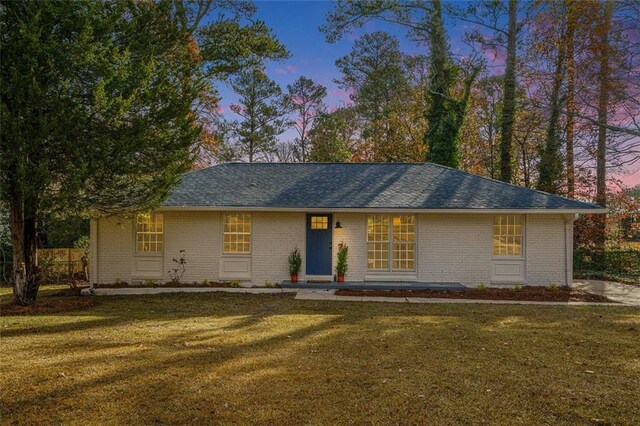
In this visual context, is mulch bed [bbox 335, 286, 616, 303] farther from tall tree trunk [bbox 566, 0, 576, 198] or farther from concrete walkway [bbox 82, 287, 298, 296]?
tall tree trunk [bbox 566, 0, 576, 198]

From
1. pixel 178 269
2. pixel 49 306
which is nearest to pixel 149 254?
pixel 178 269

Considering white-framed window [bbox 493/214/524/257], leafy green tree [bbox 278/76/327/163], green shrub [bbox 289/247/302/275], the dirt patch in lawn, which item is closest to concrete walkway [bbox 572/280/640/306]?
white-framed window [bbox 493/214/524/257]

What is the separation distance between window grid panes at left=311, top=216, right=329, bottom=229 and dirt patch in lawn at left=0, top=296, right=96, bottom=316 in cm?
638

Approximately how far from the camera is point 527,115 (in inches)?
712

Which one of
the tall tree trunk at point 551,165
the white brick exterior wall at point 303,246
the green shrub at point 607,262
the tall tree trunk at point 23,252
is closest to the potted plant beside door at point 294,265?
the white brick exterior wall at point 303,246

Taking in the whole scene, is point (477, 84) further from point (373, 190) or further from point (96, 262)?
point (96, 262)

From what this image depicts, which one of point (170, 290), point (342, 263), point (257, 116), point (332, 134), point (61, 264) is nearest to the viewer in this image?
point (170, 290)

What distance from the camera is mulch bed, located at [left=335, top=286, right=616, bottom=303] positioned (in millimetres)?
11352

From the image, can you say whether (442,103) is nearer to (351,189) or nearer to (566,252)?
(351,189)

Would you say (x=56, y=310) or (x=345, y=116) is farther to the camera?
(x=345, y=116)

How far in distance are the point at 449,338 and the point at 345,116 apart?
24570 millimetres

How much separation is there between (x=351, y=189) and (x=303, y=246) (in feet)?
8.69

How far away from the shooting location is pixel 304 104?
3144 cm

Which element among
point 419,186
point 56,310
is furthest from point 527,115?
point 56,310
